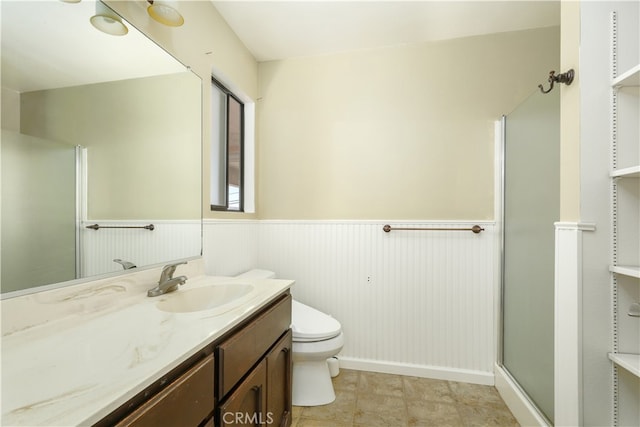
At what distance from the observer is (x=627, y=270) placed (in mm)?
939

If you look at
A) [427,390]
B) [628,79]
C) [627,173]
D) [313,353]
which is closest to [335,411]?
[313,353]

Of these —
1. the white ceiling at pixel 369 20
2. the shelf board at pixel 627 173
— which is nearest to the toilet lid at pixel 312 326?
the shelf board at pixel 627 173

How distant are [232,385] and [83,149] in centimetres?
91

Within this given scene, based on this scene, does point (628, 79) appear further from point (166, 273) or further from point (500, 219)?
point (166, 273)

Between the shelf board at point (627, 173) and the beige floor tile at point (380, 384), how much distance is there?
157cm

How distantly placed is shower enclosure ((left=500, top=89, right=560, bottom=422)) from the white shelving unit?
23 centimetres

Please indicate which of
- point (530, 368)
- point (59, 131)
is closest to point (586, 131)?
point (530, 368)

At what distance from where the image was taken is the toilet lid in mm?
1528

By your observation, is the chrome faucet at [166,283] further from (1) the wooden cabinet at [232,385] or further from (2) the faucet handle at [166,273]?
(1) the wooden cabinet at [232,385]

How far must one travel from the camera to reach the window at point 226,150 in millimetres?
1957

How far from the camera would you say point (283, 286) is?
1.27 meters

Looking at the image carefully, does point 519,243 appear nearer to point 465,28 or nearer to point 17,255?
point 465,28

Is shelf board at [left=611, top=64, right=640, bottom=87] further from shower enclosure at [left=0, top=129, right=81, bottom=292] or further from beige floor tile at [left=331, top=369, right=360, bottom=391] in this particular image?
beige floor tile at [left=331, top=369, right=360, bottom=391]

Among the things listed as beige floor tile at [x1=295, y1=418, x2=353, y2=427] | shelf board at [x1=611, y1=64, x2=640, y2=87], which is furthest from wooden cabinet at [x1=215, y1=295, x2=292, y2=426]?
shelf board at [x1=611, y1=64, x2=640, y2=87]
